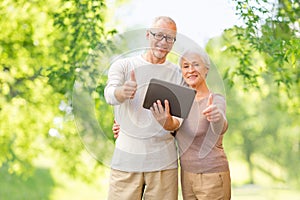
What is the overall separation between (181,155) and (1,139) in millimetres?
2794

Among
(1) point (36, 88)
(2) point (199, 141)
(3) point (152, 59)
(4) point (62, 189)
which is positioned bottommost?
(4) point (62, 189)

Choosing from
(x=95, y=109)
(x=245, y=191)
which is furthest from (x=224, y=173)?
(x=245, y=191)

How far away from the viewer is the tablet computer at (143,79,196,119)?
176cm

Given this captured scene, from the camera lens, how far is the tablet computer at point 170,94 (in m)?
1.76

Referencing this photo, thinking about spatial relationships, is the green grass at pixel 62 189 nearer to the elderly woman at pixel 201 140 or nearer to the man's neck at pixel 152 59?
the elderly woman at pixel 201 140

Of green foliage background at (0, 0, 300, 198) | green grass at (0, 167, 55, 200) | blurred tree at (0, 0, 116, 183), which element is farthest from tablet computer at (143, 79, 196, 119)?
green grass at (0, 167, 55, 200)

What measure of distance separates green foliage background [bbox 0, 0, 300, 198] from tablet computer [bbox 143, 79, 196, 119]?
340mm

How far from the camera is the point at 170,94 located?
5.84ft

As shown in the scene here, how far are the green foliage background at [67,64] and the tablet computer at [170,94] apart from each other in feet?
1.11

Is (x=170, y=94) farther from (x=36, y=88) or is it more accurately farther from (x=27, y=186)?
(x=27, y=186)

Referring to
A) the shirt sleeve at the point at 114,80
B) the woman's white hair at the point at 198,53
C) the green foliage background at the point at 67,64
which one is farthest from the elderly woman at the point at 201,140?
the green foliage background at the point at 67,64

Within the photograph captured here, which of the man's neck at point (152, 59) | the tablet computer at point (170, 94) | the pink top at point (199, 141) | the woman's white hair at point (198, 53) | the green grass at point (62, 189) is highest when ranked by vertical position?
the woman's white hair at point (198, 53)

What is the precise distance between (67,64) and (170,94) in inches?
67.9

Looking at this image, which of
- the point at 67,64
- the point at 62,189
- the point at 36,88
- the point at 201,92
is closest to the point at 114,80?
the point at 201,92
